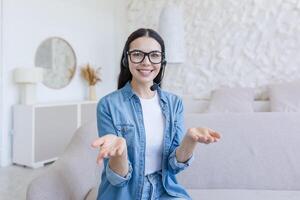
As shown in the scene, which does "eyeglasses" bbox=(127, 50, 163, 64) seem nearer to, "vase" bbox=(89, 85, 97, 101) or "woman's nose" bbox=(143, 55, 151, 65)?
"woman's nose" bbox=(143, 55, 151, 65)

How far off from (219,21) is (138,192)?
295 cm

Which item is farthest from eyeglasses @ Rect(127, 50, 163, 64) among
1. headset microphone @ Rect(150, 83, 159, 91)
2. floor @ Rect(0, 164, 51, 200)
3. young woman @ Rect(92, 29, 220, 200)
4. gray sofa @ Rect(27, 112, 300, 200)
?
floor @ Rect(0, 164, 51, 200)

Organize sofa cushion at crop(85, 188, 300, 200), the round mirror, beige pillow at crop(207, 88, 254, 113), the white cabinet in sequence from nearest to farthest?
1. sofa cushion at crop(85, 188, 300, 200)
2. beige pillow at crop(207, 88, 254, 113)
3. the white cabinet
4. the round mirror

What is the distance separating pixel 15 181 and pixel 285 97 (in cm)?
267

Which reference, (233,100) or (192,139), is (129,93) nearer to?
(192,139)

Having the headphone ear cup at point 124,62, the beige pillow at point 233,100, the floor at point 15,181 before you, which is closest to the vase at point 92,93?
the floor at point 15,181

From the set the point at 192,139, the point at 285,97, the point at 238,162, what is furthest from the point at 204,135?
the point at 285,97

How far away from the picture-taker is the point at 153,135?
1055mm

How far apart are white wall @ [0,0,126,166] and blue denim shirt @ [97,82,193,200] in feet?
8.32

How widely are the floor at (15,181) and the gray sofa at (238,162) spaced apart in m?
1.17

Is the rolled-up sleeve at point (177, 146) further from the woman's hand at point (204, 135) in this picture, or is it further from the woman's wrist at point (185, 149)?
the woman's hand at point (204, 135)

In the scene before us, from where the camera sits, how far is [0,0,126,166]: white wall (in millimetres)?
3166

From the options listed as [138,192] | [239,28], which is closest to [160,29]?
[239,28]

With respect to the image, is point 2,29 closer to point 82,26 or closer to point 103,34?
point 82,26
